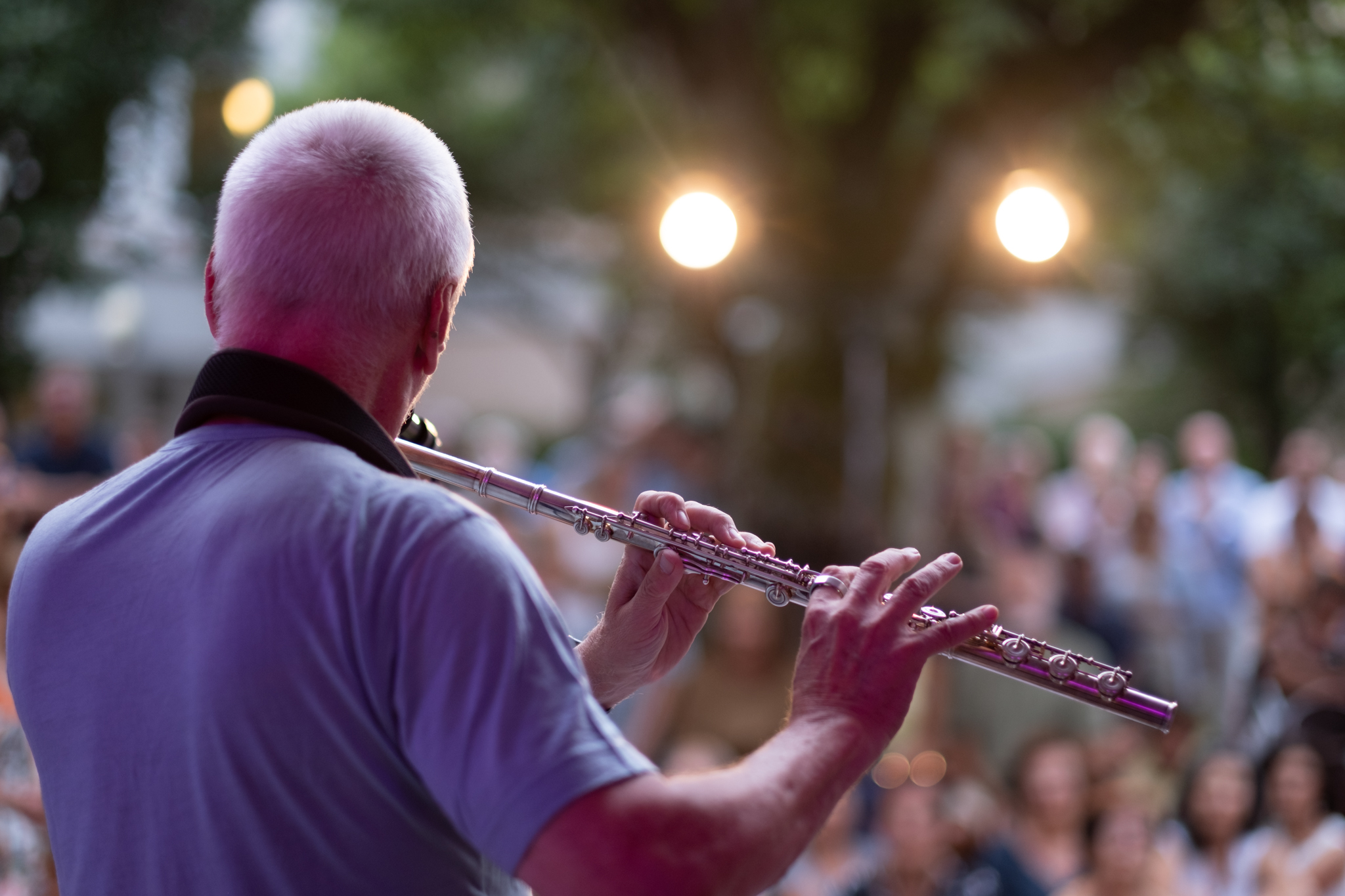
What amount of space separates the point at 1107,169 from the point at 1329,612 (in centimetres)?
672

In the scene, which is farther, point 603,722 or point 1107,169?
point 1107,169

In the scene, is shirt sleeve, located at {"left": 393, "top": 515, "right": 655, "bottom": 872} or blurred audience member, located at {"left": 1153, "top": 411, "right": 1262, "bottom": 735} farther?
blurred audience member, located at {"left": 1153, "top": 411, "right": 1262, "bottom": 735}

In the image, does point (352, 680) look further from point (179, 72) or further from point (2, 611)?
point (179, 72)

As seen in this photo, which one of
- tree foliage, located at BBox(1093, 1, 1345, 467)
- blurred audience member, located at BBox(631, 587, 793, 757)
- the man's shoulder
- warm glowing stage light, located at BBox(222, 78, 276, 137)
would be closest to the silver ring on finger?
the man's shoulder

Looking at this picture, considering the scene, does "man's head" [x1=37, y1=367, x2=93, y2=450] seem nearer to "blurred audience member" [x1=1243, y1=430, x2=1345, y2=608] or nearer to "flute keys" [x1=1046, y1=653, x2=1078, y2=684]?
"flute keys" [x1=1046, y1=653, x2=1078, y2=684]

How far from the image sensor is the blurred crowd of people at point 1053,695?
4738 millimetres

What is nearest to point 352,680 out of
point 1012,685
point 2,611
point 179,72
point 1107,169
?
point 2,611

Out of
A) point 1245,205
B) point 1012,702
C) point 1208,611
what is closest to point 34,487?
point 1012,702

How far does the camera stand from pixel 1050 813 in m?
5.07

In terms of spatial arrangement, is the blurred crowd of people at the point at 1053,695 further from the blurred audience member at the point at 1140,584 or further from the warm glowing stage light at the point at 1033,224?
the warm glowing stage light at the point at 1033,224

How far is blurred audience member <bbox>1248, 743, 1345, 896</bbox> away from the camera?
487 centimetres

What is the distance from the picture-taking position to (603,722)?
117cm

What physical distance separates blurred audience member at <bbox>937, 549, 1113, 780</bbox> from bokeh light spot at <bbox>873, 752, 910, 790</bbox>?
12.4 inches

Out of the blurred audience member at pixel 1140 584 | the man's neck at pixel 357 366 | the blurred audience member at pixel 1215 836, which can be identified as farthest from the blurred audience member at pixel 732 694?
the man's neck at pixel 357 366
